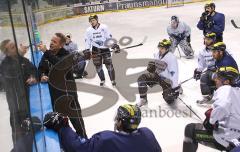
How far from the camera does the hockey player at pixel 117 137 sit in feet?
6.32

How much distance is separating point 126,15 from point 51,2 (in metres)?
2.65

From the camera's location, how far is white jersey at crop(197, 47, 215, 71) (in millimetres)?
4719

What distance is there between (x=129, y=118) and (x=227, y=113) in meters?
0.95

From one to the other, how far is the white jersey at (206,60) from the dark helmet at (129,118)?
286 cm

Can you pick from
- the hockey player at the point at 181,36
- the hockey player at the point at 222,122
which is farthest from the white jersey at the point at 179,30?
the hockey player at the point at 222,122

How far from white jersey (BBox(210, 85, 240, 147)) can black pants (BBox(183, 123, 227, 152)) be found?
121 millimetres

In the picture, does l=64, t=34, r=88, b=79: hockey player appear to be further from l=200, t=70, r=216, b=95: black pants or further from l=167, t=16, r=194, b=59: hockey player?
l=200, t=70, r=216, b=95: black pants

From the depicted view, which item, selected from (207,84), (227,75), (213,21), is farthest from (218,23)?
(227,75)

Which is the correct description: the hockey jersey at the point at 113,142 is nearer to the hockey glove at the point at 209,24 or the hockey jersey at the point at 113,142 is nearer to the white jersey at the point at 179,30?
the hockey glove at the point at 209,24

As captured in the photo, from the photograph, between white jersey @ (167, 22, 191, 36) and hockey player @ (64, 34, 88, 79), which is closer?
hockey player @ (64, 34, 88, 79)

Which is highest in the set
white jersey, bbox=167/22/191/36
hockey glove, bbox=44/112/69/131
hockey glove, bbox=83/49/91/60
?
hockey glove, bbox=44/112/69/131

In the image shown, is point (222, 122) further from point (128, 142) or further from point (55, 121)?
point (55, 121)

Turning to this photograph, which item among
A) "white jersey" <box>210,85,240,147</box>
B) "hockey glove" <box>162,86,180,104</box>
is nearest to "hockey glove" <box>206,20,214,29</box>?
"hockey glove" <box>162,86,180,104</box>

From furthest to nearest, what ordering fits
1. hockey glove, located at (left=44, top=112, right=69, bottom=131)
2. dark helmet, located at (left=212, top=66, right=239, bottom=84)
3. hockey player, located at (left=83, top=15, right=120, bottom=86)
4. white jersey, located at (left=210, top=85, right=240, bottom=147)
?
hockey player, located at (left=83, top=15, right=120, bottom=86) → dark helmet, located at (left=212, top=66, right=239, bottom=84) → white jersey, located at (left=210, top=85, right=240, bottom=147) → hockey glove, located at (left=44, top=112, right=69, bottom=131)
